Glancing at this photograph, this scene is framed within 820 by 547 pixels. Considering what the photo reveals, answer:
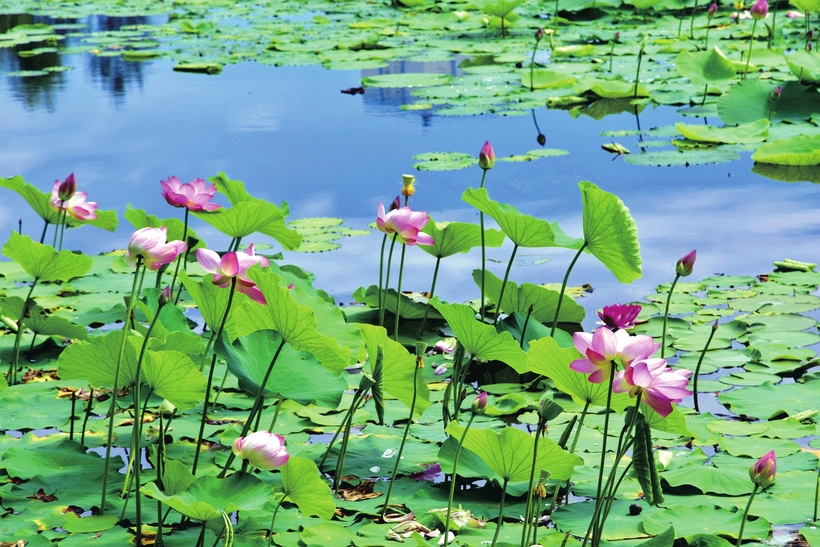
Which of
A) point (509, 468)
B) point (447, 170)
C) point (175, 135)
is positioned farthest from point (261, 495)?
point (175, 135)

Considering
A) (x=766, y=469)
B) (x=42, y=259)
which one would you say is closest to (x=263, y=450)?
(x=766, y=469)

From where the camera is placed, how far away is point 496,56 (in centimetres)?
607

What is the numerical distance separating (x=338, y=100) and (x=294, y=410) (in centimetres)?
331

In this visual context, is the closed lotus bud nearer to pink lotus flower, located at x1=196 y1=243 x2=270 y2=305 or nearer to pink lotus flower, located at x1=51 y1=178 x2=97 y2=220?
pink lotus flower, located at x1=196 y1=243 x2=270 y2=305

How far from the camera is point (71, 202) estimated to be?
209 cm

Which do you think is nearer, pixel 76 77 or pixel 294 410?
pixel 294 410

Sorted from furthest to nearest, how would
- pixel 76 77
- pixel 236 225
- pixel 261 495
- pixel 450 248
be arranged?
pixel 76 77 < pixel 450 248 < pixel 236 225 < pixel 261 495

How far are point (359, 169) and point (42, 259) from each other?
1.78 meters

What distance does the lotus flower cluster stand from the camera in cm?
104

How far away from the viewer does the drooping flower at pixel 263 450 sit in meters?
1.15

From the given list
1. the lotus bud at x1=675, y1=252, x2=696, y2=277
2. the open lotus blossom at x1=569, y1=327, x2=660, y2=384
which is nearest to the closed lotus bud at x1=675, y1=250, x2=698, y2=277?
the lotus bud at x1=675, y1=252, x2=696, y2=277

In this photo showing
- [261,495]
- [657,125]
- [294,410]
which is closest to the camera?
[261,495]

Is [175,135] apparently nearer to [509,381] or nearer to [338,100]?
[338,100]

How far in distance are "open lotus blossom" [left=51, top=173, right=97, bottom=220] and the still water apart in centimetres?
65
